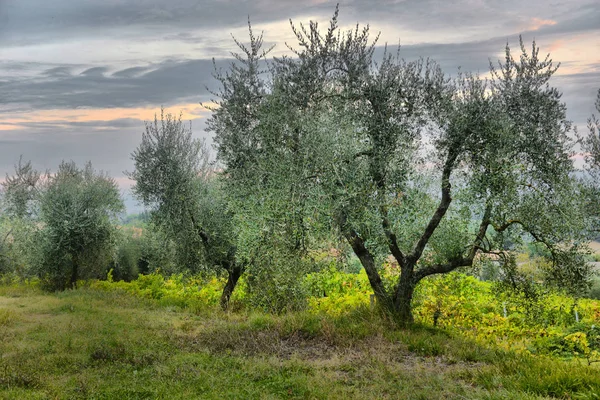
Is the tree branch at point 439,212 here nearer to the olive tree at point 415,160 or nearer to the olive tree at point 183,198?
the olive tree at point 415,160

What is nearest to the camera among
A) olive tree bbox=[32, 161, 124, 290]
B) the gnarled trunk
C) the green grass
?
the green grass

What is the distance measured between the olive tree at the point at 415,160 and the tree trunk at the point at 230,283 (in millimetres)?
7220

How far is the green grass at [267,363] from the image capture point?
375 inches

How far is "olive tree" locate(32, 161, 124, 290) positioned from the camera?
88.5 feet

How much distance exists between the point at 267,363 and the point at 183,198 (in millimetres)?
9098

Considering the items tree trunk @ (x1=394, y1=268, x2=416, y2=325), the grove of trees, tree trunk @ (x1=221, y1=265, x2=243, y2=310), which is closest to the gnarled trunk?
tree trunk @ (x1=221, y1=265, x2=243, y2=310)

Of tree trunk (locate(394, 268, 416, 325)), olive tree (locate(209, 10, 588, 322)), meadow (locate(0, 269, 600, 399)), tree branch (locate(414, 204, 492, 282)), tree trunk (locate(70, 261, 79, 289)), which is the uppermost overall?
olive tree (locate(209, 10, 588, 322))

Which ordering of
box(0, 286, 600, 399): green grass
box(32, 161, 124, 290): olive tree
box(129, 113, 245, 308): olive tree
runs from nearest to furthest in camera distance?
box(0, 286, 600, 399): green grass
box(129, 113, 245, 308): olive tree
box(32, 161, 124, 290): olive tree

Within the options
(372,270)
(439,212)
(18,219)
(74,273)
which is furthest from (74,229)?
(439,212)

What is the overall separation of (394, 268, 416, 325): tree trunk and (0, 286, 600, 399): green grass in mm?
656

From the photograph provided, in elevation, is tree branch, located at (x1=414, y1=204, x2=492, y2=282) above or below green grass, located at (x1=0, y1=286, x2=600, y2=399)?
above

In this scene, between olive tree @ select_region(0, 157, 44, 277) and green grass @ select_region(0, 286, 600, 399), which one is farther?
olive tree @ select_region(0, 157, 44, 277)

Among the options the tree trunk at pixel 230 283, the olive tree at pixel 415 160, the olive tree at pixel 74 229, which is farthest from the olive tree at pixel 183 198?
the olive tree at pixel 74 229

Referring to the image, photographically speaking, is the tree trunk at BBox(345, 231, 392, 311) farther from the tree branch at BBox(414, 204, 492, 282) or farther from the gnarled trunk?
the gnarled trunk
